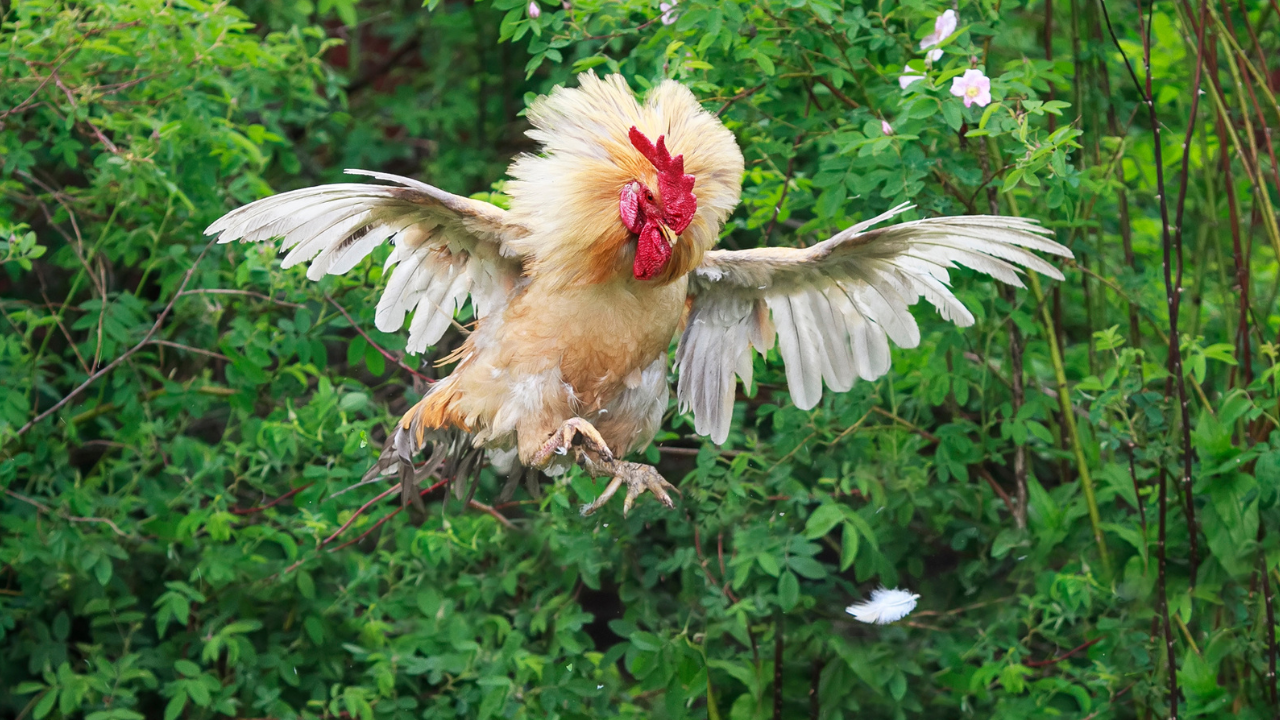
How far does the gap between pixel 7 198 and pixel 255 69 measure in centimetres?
97

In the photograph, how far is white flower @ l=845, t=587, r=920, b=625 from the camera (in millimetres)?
3625

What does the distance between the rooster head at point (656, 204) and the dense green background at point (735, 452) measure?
628 mm

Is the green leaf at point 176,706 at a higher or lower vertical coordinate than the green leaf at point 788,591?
lower

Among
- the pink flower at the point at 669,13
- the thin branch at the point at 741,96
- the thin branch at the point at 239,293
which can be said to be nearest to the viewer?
the pink flower at the point at 669,13

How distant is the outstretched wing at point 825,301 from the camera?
273 cm

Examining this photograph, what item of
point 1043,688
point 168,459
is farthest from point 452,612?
point 1043,688

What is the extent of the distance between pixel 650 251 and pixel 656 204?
0.10m

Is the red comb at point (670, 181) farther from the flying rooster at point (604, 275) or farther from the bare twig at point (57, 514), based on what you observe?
the bare twig at point (57, 514)

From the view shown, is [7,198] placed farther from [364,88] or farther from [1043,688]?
[1043,688]

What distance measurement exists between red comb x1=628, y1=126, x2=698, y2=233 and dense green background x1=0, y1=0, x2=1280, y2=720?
2.04ft

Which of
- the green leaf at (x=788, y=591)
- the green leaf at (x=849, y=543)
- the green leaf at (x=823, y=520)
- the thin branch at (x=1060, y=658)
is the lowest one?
the thin branch at (x=1060, y=658)

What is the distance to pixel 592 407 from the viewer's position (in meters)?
2.93

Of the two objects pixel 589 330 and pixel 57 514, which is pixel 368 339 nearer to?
pixel 589 330

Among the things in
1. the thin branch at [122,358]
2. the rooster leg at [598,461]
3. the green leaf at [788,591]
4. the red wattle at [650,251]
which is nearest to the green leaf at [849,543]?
the green leaf at [788,591]
